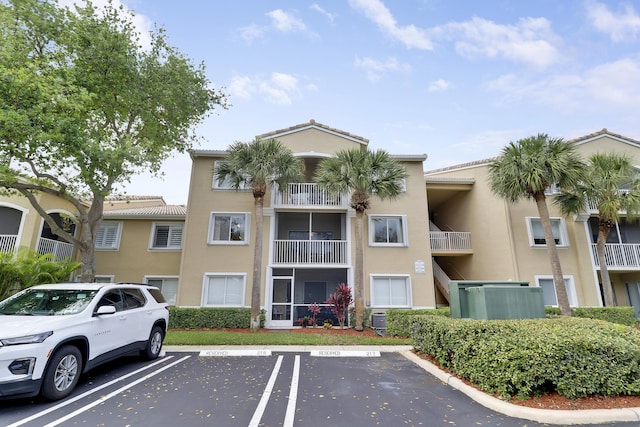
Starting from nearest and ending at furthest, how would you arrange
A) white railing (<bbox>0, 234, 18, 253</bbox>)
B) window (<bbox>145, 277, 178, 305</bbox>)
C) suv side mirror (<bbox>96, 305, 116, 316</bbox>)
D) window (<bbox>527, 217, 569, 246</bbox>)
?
suv side mirror (<bbox>96, 305, 116, 316</bbox>), white railing (<bbox>0, 234, 18, 253</bbox>), window (<bbox>527, 217, 569, 246</bbox>), window (<bbox>145, 277, 178, 305</bbox>)

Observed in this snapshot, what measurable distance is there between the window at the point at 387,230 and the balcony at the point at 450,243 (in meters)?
2.40

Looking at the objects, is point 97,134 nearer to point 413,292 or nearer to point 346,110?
point 346,110

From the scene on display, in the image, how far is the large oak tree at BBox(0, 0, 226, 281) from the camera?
962cm

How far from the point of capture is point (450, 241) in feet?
55.9

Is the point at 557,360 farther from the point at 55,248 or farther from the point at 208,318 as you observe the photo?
the point at 55,248

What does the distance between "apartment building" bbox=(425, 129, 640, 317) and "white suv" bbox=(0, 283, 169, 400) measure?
574 inches

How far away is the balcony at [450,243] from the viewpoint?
659 inches

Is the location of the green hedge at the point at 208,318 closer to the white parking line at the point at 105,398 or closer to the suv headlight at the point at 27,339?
the white parking line at the point at 105,398

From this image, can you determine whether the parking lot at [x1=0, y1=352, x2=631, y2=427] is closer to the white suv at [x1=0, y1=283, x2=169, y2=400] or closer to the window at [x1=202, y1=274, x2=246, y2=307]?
the white suv at [x1=0, y1=283, x2=169, y2=400]

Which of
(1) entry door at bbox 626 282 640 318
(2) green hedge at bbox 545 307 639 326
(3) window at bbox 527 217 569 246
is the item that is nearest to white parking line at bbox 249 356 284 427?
(2) green hedge at bbox 545 307 639 326

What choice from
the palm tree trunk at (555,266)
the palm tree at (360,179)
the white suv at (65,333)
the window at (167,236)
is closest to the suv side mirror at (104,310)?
the white suv at (65,333)

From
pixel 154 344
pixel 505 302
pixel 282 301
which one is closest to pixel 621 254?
pixel 505 302

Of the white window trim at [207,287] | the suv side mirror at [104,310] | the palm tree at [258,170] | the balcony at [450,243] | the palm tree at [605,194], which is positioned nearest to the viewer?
the suv side mirror at [104,310]

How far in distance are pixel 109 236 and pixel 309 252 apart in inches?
448
